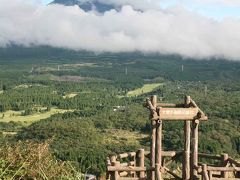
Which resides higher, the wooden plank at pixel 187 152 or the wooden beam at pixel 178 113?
the wooden beam at pixel 178 113

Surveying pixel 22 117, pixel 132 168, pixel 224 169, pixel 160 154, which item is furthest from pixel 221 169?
pixel 22 117

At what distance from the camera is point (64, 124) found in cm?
9988

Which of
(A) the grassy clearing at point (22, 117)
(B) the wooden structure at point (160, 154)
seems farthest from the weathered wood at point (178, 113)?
(A) the grassy clearing at point (22, 117)

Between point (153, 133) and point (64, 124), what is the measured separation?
297ft

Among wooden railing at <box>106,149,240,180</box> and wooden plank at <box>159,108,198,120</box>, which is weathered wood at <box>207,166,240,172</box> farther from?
wooden plank at <box>159,108,198,120</box>

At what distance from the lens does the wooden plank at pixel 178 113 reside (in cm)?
1020

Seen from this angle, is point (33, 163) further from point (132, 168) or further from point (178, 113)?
point (178, 113)

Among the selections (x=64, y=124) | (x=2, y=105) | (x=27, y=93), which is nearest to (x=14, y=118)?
(x=2, y=105)

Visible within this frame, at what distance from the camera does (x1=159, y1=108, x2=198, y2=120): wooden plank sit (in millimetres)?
10195

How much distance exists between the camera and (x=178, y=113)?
404 inches

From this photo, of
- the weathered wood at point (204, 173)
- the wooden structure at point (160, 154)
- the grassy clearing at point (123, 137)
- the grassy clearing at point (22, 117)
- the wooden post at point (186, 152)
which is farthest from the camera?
the grassy clearing at point (22, 117)

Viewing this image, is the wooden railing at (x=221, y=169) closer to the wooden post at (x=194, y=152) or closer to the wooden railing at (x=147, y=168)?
the wooden railing at (x=147, y=168)

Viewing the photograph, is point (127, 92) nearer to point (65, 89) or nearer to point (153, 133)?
point (65, 89)

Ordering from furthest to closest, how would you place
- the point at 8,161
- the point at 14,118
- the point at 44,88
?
the point at 44,88
the point at 14,118
the point at 8,161
